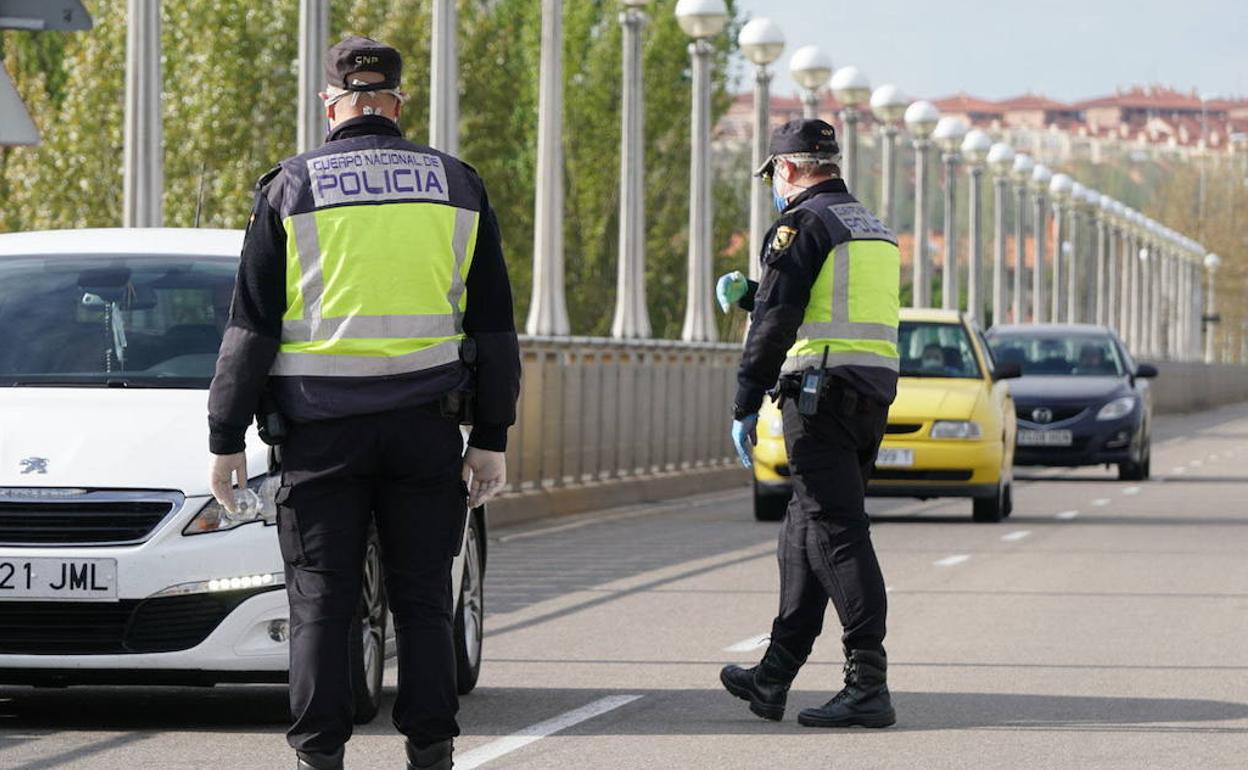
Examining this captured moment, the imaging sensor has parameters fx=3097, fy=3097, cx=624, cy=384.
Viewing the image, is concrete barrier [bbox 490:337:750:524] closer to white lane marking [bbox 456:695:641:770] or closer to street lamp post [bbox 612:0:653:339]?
street lamp post [bbox 612:0:653:339]

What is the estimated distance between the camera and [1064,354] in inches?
1273

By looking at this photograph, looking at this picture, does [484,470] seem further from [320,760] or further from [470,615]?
[470,615]

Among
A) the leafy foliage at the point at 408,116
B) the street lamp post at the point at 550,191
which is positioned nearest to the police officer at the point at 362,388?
the street lamp post at the point at 550,191

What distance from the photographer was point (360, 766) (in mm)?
8305

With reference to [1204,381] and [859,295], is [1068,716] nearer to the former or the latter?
[859,295]

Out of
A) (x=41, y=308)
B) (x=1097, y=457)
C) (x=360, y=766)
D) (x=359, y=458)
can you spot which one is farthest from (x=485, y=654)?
(x=1097, y=457)

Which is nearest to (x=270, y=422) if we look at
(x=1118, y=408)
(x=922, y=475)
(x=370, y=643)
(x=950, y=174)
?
(x=370, y=643)

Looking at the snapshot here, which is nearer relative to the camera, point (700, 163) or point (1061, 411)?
point (1061, 411)

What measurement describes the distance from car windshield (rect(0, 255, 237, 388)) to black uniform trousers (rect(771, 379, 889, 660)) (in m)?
1.89

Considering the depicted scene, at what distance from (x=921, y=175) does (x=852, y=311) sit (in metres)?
43.4

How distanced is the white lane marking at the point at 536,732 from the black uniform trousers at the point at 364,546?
1.65 metres

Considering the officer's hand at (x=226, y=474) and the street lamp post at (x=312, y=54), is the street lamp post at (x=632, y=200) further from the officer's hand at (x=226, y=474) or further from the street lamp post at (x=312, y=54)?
the officer's hand at (x=226, y=474)

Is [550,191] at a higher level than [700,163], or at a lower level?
lower

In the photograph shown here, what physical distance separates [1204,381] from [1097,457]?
7516 centimetres
